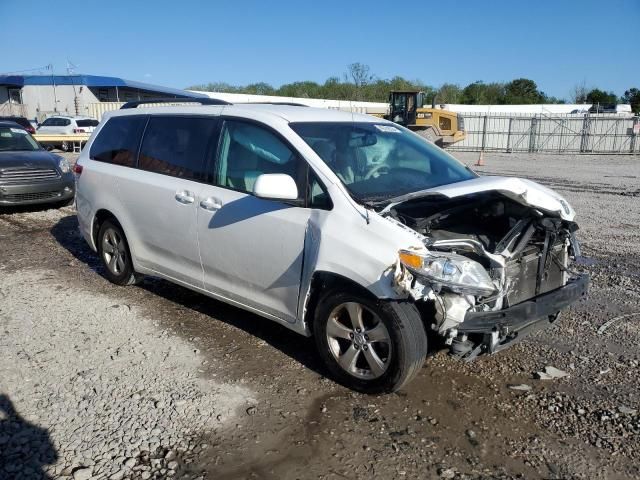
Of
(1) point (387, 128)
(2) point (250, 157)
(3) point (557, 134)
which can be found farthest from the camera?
(3) point (557, 134)

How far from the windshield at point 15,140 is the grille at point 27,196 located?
130 centimetres

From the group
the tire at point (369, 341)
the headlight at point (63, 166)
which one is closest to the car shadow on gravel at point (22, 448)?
the tire at point (369, 341)

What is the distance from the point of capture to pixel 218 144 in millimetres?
4523

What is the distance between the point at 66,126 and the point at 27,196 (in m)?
17.9

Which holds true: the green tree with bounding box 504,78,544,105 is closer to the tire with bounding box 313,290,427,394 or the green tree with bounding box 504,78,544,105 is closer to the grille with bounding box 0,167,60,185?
the grille with bounding box 0,167,60,185

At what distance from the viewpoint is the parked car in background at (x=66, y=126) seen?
2555 cm

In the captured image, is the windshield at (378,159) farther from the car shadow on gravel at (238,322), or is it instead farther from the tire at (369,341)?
the car shadow on gravel at (238,322)

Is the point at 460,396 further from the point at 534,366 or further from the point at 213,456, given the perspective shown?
the point at 213,456

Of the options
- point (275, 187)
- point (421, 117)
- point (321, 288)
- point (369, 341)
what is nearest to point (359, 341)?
point (369, 341)

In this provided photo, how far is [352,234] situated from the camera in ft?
11.6

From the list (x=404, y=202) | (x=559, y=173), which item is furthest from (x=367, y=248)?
(x=559, y=173)

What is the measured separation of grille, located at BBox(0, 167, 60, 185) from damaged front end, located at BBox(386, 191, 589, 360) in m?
8.42

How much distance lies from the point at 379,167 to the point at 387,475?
2.26m

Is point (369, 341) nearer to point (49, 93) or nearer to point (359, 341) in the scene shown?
point (359, 341)
